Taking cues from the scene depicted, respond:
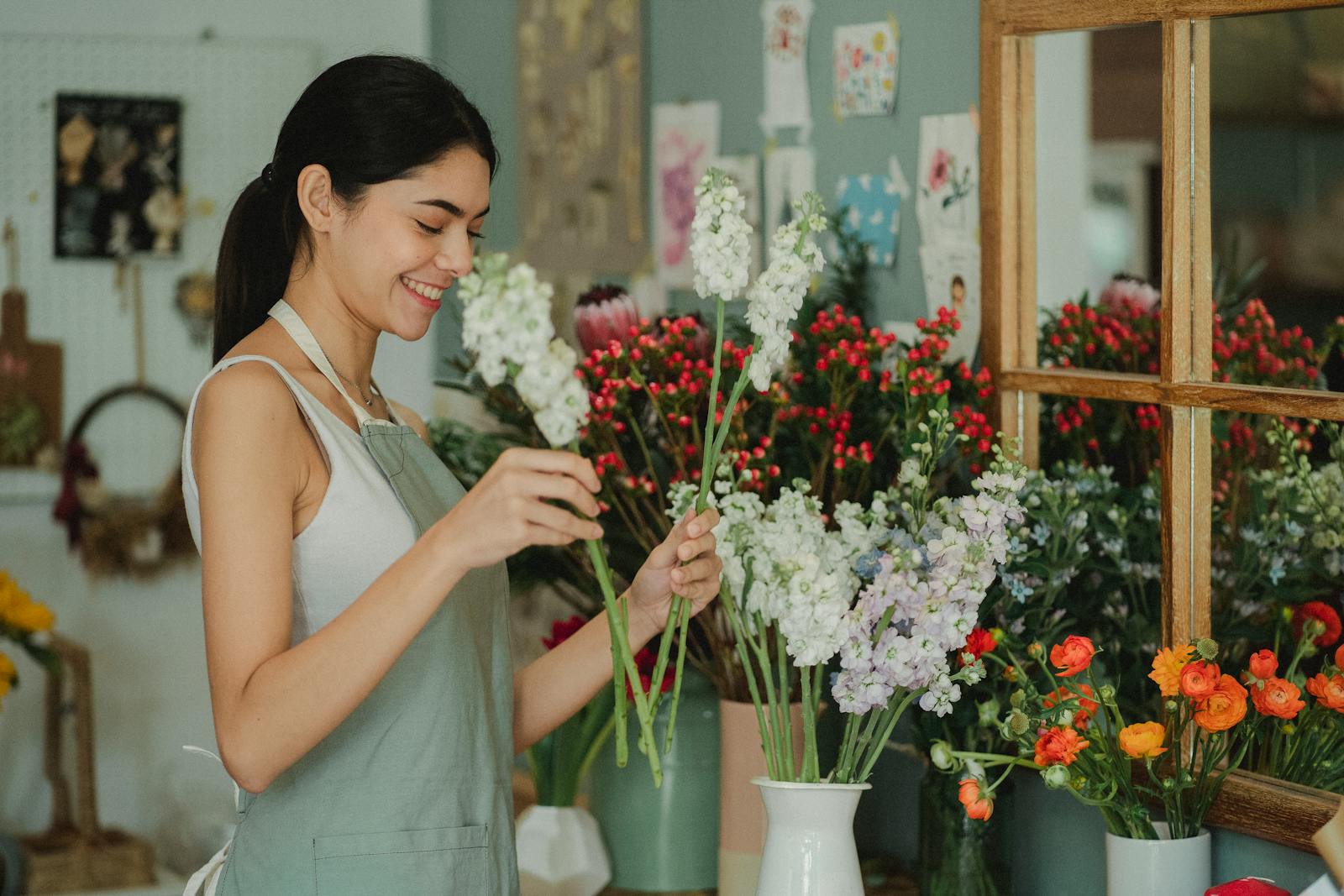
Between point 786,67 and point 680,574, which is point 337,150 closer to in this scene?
point 680,574

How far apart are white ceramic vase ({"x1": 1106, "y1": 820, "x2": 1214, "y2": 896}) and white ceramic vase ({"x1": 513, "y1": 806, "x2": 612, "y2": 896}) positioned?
0.75 meters

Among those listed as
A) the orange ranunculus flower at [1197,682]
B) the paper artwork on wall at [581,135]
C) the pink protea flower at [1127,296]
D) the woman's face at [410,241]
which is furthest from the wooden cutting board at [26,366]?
the orange ranunculus flower at [1197,682]

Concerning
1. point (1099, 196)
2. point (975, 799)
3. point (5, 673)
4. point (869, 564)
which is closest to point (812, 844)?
point (975, 799)

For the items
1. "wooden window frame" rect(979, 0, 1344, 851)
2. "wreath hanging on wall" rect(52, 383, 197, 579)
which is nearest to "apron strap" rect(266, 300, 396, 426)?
"wooden window frame" rect(979, 0, 1344, 851)

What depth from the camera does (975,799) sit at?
1.35 metres

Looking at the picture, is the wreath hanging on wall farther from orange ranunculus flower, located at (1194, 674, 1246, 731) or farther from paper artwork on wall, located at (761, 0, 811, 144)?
orange ranunculus flower, located at (1194, 674, 1246, 731)

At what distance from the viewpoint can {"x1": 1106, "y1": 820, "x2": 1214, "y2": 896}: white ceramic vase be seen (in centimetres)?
138

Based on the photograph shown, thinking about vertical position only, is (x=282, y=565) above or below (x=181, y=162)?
below

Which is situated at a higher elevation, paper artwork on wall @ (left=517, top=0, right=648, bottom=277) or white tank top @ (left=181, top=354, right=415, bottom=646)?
paper artwork on wall @ (left=517, top=0, right=648, bottom=277)

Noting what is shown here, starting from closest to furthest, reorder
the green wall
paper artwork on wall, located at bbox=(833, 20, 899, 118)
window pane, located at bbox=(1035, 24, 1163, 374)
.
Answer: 1. window pane, located at bbox=(1035, 24, 1163, 374)
2. the green wall
3. paper artwork on wall, located at bbox=(833, 20, 899, 118)

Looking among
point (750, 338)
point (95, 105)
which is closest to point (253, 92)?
point (95, 105)

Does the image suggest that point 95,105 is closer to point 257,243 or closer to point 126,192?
point 126,192

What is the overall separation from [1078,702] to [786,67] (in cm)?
117

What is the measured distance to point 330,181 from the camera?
138 centimetres
